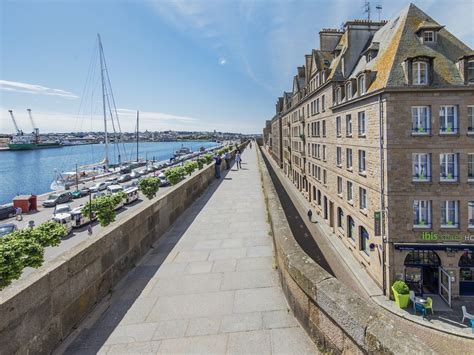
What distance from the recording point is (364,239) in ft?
84.2

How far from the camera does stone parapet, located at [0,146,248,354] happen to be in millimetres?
2982

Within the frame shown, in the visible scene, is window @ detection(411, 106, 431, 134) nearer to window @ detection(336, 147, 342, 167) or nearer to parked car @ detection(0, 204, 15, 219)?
window @ detection(336, 147, 342, 167)

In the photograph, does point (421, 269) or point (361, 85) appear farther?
point (361, 85)

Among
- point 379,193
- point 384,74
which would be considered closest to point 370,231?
point 379,193

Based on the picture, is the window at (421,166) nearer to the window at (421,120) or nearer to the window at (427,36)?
the window at (421,120)

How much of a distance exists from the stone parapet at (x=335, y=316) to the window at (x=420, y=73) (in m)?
20.9

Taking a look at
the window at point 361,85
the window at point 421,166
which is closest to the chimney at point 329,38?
the window at point 361,85

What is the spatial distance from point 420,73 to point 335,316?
2252cm

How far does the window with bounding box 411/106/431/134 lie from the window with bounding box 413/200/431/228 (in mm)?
4907

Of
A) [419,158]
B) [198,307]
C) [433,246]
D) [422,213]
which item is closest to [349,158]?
[419,158]

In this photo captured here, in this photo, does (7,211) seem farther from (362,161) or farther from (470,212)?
(470,212)

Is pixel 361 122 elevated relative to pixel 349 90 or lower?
lower

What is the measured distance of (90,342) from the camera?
12.0 ft

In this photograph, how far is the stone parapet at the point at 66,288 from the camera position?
298 centimetres
